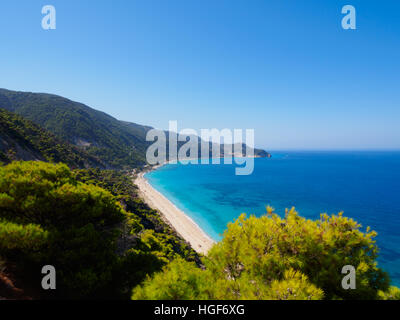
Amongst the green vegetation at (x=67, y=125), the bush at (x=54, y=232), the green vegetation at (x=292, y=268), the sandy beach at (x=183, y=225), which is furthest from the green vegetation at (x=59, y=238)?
the green vegetation at (x=67, y=125)

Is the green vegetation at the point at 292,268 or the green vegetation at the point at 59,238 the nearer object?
the green vegetation at the point at 292,268

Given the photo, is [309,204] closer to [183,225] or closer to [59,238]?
[183,225]

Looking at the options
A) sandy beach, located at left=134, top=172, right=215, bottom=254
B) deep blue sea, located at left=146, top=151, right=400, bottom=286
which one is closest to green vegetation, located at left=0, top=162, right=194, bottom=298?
sandy beach, located at left=134, top=172, right=215, bottom=254

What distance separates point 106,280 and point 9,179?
5.08m

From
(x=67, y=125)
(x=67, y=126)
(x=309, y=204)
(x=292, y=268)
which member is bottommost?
(x=309, y=204)

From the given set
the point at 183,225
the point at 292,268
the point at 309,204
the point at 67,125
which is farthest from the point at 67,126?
the point at 309,204

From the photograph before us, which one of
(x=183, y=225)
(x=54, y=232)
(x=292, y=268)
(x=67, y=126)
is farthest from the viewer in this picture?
(x=67, y=126)

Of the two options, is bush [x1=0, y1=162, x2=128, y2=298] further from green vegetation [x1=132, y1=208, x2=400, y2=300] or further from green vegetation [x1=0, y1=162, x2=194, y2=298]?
green vegetation [x1=132, y1=208, x2=400, y2=300]

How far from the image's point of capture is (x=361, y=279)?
445 cm

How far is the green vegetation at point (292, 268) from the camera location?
4.29m

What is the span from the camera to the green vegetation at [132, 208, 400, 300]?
429 cm

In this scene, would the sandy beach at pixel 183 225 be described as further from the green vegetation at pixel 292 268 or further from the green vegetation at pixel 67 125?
the green vegetation at pixel 67 125

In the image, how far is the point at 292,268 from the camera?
440 cm
